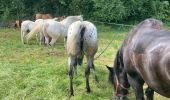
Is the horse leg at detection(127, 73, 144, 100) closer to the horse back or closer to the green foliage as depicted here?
the horse back

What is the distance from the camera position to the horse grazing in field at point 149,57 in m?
3.67

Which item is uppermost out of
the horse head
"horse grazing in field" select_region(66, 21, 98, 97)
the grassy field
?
"horse grazing in field" select_region(66, 21, 98, 97)

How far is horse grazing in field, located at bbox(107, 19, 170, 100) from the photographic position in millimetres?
3666

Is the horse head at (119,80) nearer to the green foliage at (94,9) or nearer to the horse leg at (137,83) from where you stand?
the horse leg at (137,83)

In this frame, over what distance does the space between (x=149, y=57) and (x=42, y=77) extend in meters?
3.94

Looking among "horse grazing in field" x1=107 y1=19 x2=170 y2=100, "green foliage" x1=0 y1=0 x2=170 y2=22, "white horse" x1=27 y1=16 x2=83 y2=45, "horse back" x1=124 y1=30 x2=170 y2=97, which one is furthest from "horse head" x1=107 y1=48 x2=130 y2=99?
"green foliage" x1=0 y1=0 x2=170 y2=22

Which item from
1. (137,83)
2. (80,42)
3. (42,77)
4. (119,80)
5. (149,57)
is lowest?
(42,77)

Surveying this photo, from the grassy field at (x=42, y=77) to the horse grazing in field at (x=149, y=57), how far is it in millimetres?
1801

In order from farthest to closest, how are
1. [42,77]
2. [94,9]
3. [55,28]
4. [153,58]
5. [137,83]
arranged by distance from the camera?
1. [94,9]
2. [55,28]
3. [42,77]
4. [137,83]
5. [153,58]

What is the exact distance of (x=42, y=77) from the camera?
7422mm

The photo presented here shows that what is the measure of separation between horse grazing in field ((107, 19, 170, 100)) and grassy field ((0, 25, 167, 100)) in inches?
70.9

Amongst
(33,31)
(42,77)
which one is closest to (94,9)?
(33,31)

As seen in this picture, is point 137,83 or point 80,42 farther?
point 80,42

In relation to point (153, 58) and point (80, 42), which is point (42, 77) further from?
point (153, 58)
